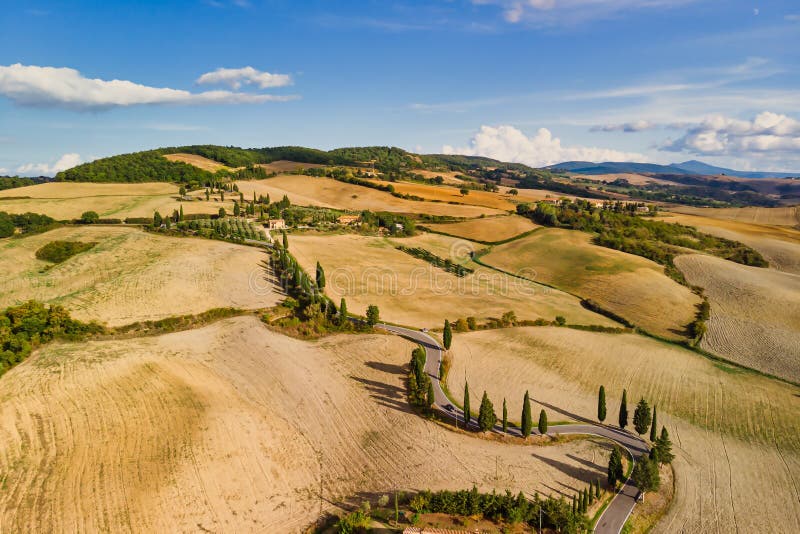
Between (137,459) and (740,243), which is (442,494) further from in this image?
(740,243)

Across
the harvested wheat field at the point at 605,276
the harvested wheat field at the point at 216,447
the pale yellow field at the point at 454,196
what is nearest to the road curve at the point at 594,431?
the harvested wheat field at the point at 216,447

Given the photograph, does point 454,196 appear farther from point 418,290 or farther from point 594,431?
point 594,431

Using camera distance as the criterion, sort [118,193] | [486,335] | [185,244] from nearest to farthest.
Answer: [486,335] < [185,244] < [118,193]

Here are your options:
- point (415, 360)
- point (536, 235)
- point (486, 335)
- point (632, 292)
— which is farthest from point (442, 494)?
point (536, 235)

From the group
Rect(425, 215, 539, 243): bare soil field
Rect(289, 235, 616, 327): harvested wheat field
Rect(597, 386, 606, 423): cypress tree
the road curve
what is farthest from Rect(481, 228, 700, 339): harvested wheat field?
the road curve

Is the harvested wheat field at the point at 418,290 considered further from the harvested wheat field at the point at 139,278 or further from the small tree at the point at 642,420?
the small tree at the point at 642,420

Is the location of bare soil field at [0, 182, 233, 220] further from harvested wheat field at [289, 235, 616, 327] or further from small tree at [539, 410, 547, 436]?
small tree at [539, 410, 547, 436]
